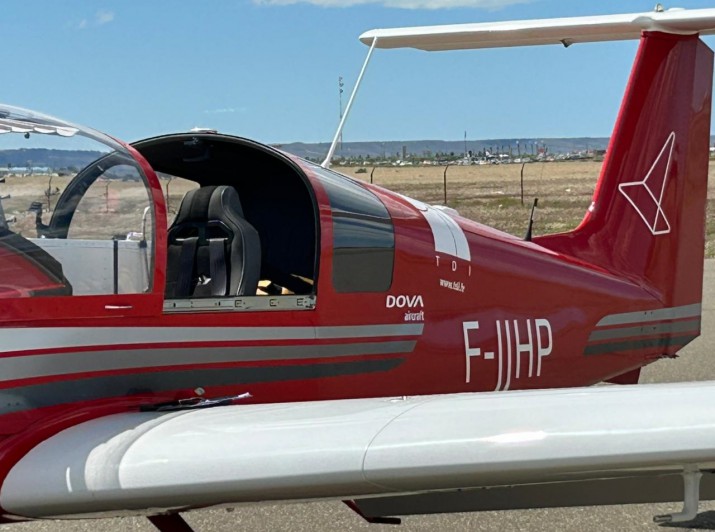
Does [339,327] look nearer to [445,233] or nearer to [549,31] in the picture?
[445,233]

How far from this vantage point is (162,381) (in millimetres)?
3340

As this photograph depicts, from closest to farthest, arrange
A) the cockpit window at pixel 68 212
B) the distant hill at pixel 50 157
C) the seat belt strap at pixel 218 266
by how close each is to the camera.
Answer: the cockpit window at pixel 68 212, the distant hill at pixel 50 157, the seat belt strap at pixel 218 266

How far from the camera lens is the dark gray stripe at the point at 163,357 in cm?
298

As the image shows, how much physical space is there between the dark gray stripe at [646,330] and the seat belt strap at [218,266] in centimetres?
230

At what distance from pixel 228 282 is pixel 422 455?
1.48 m

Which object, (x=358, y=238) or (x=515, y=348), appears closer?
(x=358, y=238)

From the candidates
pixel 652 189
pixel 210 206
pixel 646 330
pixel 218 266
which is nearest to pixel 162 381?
pixel 218 266

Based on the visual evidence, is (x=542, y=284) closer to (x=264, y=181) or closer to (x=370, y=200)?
(x=370, y=200)

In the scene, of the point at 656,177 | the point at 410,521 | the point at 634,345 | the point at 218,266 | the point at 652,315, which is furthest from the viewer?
the point at 656,177

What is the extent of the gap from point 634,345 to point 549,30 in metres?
2.05

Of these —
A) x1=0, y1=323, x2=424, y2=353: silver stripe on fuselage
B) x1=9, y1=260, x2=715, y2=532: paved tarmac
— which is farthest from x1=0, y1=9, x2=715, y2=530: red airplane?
x1=9, y1=260, x2=715, y2=532: paved tarmac

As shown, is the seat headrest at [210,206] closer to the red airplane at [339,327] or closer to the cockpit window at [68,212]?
the red airplane at [339,327]

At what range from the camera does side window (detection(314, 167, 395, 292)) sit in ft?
12.5

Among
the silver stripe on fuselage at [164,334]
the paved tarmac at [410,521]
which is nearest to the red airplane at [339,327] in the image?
the silver stripe on fuselage at [164,334]
